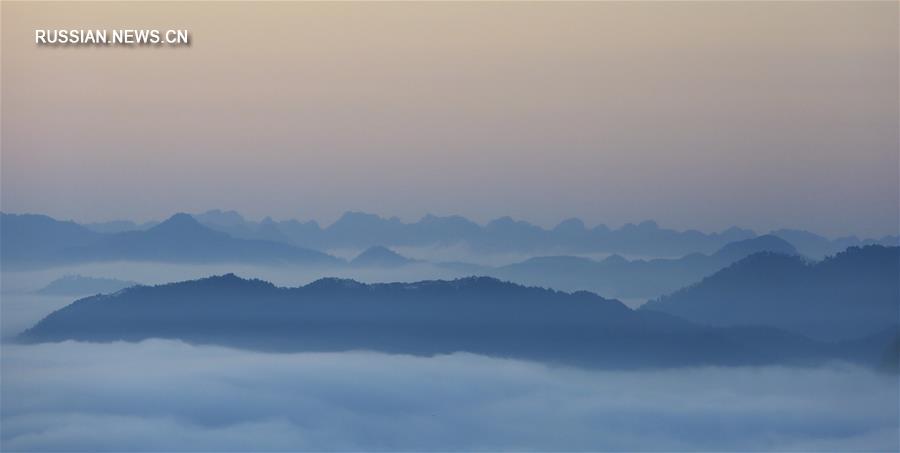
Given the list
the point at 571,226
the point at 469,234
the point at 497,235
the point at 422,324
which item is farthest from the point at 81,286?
the point at 571,226

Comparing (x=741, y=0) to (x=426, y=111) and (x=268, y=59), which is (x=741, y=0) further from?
(x=268, y=59)

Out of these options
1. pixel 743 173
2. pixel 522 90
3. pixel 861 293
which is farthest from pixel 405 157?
pixel 861 293

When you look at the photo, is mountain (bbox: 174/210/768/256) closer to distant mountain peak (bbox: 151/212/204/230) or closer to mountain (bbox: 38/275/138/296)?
distant mountain peak (bbox: 151/212/204/230)

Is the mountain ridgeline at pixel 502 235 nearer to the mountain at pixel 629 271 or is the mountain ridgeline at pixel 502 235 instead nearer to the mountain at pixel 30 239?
the mountain at pixel 629 271

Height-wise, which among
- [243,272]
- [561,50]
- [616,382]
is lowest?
[616,382]

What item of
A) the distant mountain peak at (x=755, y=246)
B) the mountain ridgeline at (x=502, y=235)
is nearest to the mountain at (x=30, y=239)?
the mountain ridgeline at (x=502, y=235)
